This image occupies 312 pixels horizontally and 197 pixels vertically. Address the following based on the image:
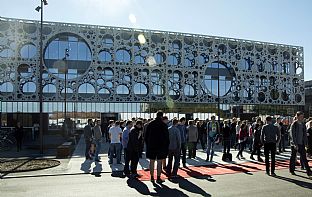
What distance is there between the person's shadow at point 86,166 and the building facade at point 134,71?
27.6 metres

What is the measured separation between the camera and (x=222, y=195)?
764 cm

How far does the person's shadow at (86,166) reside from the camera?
11884 mm

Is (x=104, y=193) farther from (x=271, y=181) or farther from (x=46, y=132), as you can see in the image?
(x=46, y=132)

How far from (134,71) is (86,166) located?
119 feet

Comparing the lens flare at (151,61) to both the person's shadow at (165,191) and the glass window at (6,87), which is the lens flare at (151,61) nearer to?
the glass window at (6,87)

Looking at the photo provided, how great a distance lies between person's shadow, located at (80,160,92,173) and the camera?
11884 millimetres

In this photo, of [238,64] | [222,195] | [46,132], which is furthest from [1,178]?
[238,64]

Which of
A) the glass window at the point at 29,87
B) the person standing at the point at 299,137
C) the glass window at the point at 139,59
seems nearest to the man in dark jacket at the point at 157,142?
the person standing at the point at 299,137

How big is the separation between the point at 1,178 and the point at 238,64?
4955 centimetres

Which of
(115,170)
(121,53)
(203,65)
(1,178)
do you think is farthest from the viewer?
(203,65)

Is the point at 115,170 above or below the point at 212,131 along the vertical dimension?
below

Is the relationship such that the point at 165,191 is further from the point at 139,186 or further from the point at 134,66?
the point at 134,66

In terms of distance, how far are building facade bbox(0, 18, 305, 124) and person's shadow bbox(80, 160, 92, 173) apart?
27550 mm

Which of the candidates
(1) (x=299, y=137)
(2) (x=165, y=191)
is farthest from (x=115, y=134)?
(1) (x=299, y=137)
